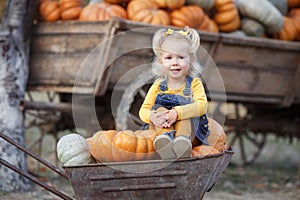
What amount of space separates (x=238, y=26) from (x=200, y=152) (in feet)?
11.7

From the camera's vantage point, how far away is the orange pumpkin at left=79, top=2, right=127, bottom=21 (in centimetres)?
603

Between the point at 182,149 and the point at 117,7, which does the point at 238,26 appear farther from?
the point at 182,149

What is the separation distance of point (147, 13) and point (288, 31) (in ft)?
5.77

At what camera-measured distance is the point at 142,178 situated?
10.2ft

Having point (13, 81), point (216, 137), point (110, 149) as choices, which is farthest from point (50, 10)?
point (110, 149)

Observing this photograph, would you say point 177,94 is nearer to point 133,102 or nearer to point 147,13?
point 133,102

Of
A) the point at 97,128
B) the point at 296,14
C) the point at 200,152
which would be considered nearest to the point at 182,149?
the point at 200,152

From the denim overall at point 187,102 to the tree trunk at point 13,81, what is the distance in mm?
2302

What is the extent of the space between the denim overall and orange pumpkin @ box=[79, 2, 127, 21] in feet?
Answer: 8.45

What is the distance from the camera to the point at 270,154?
10.7 meters

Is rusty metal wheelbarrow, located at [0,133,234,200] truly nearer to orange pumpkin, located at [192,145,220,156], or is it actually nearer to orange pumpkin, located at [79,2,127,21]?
orange pumpkin, located at [192,145,220,156]

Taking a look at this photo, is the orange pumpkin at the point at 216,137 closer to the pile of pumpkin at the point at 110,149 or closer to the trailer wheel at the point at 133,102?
the pile of pumpkin at the point at 110,149

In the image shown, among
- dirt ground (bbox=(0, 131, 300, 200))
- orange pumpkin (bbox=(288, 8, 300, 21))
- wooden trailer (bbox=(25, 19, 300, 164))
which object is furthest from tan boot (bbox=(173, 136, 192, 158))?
orange pumpkin (bbox=(288, 8, 300, 21))

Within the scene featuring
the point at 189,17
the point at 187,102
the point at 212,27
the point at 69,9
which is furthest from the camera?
the point at 212,27
